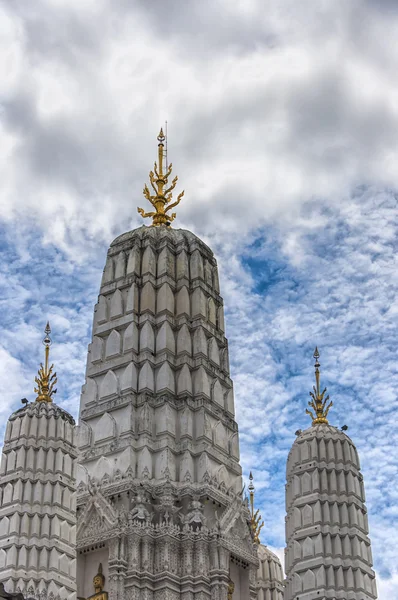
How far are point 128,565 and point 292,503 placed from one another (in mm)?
8420

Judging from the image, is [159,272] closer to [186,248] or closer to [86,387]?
[186,248]

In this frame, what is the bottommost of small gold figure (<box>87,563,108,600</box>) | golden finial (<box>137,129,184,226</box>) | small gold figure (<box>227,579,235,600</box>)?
small gold figure (<box>87,563,108,600</box>)

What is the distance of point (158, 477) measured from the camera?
5484cm

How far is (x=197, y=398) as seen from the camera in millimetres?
57562

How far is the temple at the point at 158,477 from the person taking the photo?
50.6 m

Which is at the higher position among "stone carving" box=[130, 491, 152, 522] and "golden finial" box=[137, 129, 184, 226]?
"golden finial" box=[137, 129, 184, 226]

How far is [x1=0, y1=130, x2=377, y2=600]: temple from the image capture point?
50.6 meters

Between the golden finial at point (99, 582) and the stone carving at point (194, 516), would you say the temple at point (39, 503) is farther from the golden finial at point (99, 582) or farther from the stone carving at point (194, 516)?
the stone carving at point (194, 516)

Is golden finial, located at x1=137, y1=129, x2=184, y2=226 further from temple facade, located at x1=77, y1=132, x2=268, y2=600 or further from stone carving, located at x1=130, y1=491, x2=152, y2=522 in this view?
stone carving, located at x1=130, y1=491, x2=152, y2=522

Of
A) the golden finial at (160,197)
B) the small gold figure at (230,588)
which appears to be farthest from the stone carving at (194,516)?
the golden finial at (160,197)

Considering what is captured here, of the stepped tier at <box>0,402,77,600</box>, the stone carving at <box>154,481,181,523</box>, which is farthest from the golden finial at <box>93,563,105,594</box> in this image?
the stone carving at <box>154,481,181,523</box>

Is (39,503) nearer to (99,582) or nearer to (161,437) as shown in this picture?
(99,582)

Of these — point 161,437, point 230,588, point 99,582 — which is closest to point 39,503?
point 99,582

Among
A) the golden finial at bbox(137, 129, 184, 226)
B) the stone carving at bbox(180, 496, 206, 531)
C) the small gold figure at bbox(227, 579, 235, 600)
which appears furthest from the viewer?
the golden finial at bbox(137, 129, 184, 226)
